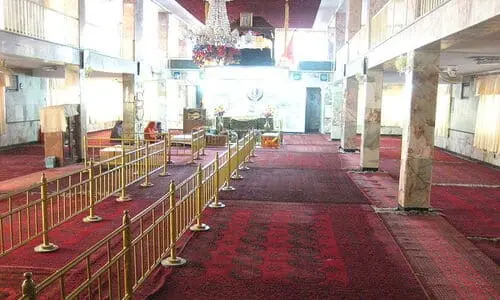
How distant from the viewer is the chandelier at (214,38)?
47.9ft

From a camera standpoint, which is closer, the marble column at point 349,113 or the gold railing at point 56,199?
the gold railing at point 56,199

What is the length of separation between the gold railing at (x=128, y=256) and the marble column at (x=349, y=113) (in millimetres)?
10069

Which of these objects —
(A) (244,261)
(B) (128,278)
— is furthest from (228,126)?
(B) (128,278)

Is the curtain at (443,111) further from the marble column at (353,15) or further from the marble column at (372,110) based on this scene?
the marble column at (372,110)

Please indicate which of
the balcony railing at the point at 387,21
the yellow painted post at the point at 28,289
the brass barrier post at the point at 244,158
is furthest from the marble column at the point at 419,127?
the yellow painted post at the point at 28,289

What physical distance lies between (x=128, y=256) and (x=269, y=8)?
53.6ft

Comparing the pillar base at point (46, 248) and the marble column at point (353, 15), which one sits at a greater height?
the marble column at point (353, 15)

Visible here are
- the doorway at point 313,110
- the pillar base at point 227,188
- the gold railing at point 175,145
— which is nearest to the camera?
the pillar base at point 227,188

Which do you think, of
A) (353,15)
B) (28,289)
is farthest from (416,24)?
(353,15)

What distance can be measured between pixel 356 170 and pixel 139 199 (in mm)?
7142

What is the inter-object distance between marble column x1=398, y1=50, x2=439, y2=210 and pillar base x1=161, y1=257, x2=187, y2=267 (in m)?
5.00

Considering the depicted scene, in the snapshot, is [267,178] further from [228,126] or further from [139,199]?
[228,126]

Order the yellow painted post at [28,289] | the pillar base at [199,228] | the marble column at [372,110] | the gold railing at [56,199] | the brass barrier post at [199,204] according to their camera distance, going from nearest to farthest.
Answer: the yellow painted post at [28,289], the gold railing at [56,199], the brass barrier post at [199,204], the pillar base at [199,228], the marble column at [372,110]

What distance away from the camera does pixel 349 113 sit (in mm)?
18516
